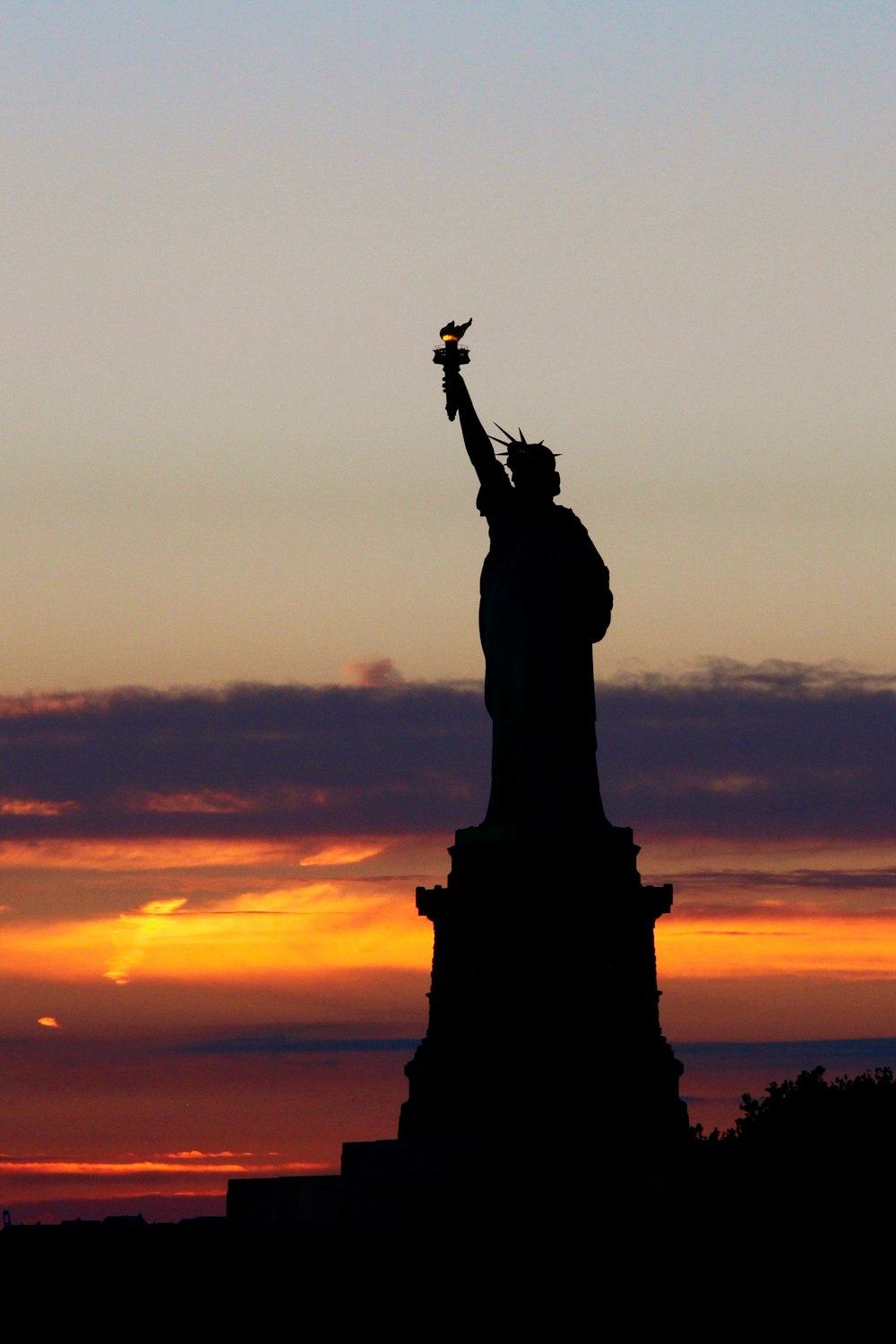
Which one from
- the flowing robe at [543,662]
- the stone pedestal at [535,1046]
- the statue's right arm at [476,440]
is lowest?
the stone pedestal at [535,1046]

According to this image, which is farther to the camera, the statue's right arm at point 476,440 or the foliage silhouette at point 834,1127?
the foliage silhouette at point 834,1127

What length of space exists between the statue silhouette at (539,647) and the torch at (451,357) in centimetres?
102

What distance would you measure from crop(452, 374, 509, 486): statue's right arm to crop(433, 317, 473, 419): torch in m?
0.07

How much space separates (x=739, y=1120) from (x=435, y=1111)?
21346mm

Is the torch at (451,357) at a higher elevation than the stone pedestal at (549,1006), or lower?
higher

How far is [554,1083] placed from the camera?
37.9 m

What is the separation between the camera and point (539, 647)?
130 feet

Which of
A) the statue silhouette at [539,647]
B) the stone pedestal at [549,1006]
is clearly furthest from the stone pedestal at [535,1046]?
the statue silhouette at [539,647]

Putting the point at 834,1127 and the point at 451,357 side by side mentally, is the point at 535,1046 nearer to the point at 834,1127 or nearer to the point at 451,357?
the point at 451,357

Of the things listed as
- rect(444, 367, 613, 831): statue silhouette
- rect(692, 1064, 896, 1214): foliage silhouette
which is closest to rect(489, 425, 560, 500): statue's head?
rect(444, 367, 613, 831): statue silhouette

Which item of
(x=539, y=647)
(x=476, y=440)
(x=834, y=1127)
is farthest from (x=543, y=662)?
(x=834, y=1127)

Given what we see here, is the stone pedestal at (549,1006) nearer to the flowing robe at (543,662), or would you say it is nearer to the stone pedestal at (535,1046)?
the stone pedestal at (535,1046)

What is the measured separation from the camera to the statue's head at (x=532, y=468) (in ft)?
132

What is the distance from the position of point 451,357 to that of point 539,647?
4.33 meters
